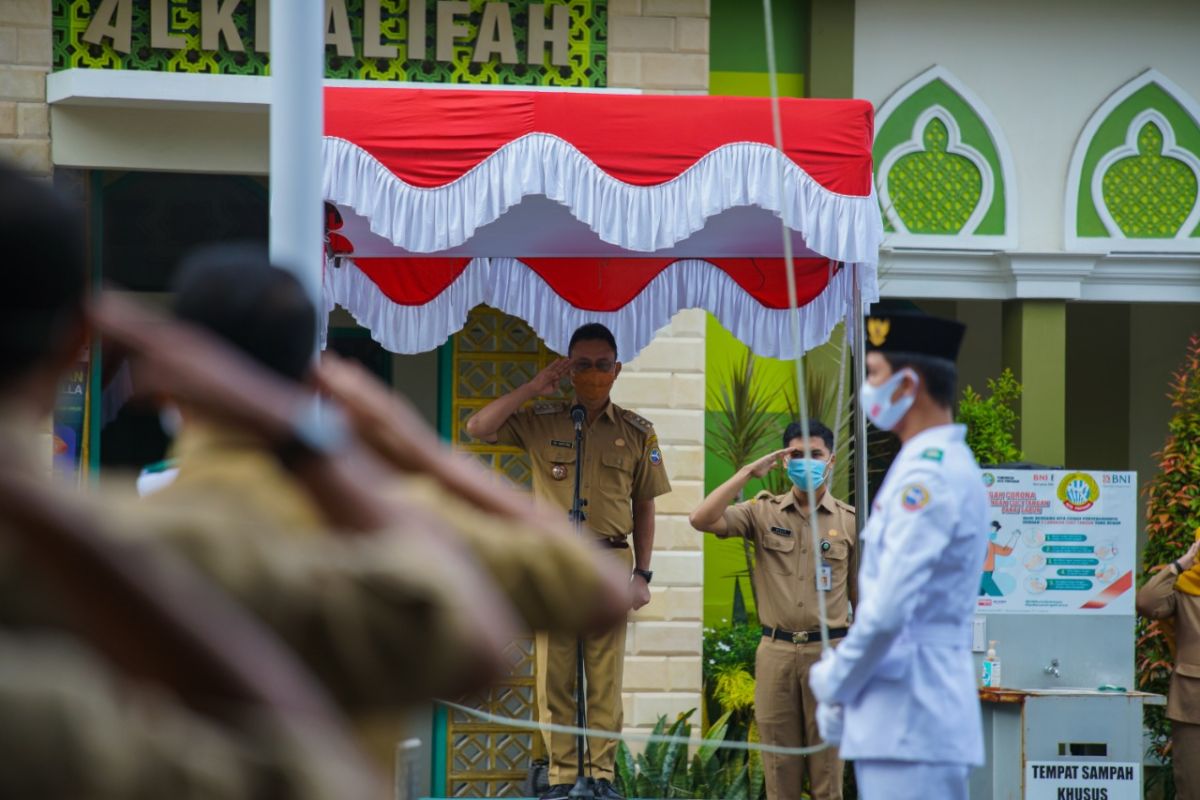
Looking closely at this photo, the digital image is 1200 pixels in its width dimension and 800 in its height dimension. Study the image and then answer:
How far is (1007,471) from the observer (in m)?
6.79

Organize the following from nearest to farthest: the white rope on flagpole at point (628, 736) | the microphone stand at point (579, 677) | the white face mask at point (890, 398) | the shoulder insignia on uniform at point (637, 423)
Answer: the white face mask at point (890, 398) < the white rope on flagpole at point (628, 736) < the microphone stand at point (579, 677) < the shoulder insignia on uniform at point (637, 423)

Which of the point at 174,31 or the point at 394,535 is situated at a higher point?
the point at 174,31

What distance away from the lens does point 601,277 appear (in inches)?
275

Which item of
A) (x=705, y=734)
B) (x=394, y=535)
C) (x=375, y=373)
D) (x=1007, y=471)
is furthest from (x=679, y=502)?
(x=394, y=535)

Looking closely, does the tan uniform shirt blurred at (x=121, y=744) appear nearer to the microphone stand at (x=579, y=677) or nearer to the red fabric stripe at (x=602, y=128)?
the red fabric stripe at (x=602, y=128)

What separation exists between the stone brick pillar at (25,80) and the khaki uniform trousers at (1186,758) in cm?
550

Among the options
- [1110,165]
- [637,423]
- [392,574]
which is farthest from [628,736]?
[392,574]

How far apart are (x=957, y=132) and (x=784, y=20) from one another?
1.07 meters

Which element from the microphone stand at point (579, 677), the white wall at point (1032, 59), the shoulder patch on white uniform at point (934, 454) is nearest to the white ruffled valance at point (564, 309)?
the microphone stand at point (579, 677)

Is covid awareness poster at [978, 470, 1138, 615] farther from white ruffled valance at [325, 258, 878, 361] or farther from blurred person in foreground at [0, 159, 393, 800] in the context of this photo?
blurred person in foreground at [0, 159, 393, 800]

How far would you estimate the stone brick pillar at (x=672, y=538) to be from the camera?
24.3ft

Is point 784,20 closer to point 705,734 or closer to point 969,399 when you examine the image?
point 969,399

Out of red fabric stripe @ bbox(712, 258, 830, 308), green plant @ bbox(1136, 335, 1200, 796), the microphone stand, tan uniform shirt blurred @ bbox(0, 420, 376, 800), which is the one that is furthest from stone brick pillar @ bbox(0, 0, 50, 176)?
tan uniform shirt blurred @ bbox(0, 420, 376, 800)

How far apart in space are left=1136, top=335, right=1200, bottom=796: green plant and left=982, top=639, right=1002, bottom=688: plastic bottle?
134 cm
